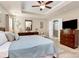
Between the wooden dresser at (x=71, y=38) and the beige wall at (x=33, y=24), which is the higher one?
the beige wall at (x=33, y=24)

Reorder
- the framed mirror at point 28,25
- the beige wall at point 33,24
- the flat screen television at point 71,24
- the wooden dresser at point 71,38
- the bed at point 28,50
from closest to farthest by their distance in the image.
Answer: the bed at point 28,50
the wooden dresser at point 71,38
the flat screen television at point 71,24
the beige wall at point 33,24
the framed mirror at point 28,25

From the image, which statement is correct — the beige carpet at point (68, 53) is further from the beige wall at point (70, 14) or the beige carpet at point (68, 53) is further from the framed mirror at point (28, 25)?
the framed mirror at point (28, 25)

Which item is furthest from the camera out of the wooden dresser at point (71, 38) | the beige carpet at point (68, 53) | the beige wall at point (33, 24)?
the beige wall at point (33, 24)

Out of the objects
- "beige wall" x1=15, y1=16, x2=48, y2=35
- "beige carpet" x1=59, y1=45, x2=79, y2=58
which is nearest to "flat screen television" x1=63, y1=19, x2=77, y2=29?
"beige carpet" x1=59, y1=45, x2=79, y2=58

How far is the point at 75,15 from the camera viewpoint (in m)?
5.63

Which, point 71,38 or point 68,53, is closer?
point 68,53

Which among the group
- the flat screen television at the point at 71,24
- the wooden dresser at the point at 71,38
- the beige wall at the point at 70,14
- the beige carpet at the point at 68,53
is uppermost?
the beige wall at the point at 70,14

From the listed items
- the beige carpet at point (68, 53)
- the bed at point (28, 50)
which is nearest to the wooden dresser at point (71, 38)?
the beige carpet at point (68, 53)

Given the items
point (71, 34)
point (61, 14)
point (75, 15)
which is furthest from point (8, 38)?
point (61, 14)

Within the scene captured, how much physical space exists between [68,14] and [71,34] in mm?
1664

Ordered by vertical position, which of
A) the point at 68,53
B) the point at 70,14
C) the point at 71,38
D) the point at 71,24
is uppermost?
the point at 70,14

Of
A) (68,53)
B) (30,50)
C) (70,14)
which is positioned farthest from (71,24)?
(30,50)

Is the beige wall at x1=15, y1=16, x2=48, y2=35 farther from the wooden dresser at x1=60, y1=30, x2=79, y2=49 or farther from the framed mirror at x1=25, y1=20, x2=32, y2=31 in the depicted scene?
the wooden dresser at x1=60, y1=30, x2=79, y2=49

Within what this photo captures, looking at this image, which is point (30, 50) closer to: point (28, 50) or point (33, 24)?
point (28, 50)
